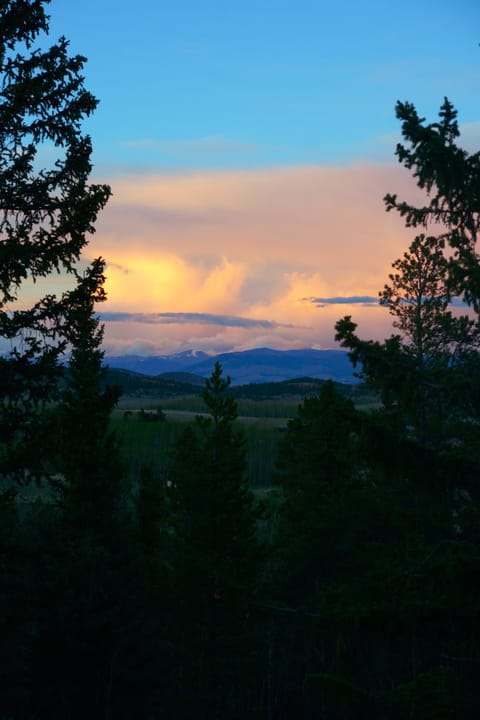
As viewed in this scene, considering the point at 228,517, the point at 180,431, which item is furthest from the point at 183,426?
the point at 228,517

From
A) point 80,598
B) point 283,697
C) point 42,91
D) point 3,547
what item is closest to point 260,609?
point 80,598

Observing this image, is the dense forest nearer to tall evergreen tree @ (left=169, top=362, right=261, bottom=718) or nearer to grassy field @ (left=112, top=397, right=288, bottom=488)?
tall evergreen tree @ (left=169, top=362, right=261, bottom=718)

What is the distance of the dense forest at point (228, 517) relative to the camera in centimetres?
988

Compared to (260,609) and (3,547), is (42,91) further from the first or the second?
(260,609)

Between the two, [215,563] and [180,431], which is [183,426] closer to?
[180,431]

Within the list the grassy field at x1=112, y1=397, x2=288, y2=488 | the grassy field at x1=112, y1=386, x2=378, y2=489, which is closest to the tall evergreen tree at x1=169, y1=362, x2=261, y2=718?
the grassy field at x1=112, y1=386, x2=378, y2=489

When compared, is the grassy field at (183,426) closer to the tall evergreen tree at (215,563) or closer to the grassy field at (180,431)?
the grassy field at (180,431)

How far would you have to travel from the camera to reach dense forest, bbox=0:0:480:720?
9.88 m

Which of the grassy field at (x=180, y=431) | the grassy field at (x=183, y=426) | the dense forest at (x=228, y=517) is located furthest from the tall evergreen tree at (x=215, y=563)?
the grassy field at (x=180, y=431)

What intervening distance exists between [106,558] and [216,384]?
25.0ft

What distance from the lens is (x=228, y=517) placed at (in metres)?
23.4

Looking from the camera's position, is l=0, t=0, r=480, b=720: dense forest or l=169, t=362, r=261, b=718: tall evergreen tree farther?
l=169, t=362, r=261, b=718: tall evergreen tree

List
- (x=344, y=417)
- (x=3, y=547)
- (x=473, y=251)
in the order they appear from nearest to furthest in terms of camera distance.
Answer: (x=344, y=417), (x=473, y=251), (x=3, y=547)

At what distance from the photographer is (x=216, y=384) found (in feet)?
79.3
